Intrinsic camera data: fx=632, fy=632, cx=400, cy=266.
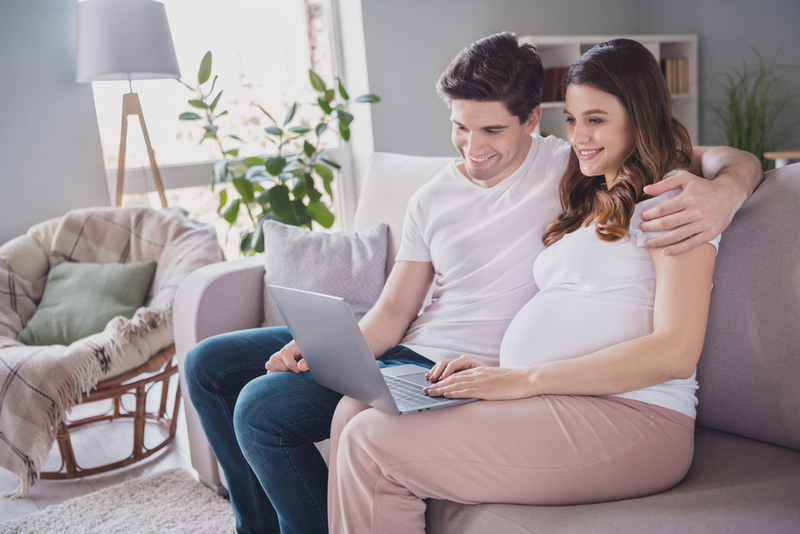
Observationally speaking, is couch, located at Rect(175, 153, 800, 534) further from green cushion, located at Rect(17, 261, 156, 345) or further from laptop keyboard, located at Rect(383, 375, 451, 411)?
green cushion, located at Rect(17, 261, 156, 345)

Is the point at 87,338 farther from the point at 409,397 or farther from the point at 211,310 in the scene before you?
the point at 409,397

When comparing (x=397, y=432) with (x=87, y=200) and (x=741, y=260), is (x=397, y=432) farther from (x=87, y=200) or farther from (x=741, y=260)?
(x=87, y=200)

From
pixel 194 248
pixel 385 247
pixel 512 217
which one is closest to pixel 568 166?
pixel 512 217

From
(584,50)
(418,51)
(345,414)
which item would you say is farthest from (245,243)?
(584,50)

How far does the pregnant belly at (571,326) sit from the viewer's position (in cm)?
102

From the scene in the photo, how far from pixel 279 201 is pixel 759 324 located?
81.4 inches

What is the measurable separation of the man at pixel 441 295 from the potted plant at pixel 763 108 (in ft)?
10.3

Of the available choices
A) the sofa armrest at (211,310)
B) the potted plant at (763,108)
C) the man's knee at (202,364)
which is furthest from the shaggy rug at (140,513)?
the potted plant at (763,108)

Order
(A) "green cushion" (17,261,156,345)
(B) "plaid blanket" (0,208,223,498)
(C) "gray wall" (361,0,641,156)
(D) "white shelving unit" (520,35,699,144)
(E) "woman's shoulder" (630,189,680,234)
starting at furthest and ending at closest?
(D) "white shelving unit" (520,35,699,144) → (C) "gray wall" (361,0,641,156) → (A) "green cushion" (17,261,156,345) → (B) "plaid blanket" (0,208,223,498) → (E) "woman's shoulder" (630,189,680,234)

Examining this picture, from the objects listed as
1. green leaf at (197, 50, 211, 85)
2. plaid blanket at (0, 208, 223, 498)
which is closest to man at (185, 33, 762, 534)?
plaid blanket at (0, 208, 223, 498)

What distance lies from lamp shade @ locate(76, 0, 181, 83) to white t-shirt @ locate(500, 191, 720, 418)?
2021 mm

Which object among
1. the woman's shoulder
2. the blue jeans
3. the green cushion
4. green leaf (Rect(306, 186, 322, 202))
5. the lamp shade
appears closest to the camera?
the woman's shoulder

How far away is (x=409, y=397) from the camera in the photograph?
0.99 metres

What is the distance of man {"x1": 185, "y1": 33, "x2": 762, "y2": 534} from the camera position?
45.9 inches
